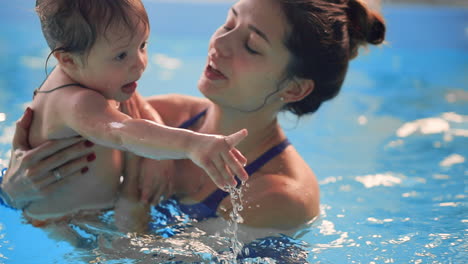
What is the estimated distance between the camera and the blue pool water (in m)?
2.55

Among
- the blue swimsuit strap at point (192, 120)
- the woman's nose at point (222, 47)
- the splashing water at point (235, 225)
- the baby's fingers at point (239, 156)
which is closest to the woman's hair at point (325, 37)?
the woman's nose at point (222, 47)

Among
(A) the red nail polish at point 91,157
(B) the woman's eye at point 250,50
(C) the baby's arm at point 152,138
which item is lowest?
(A) the red nail polish at point 91,157

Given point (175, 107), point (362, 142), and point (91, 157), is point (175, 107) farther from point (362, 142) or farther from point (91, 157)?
point (362, 142)

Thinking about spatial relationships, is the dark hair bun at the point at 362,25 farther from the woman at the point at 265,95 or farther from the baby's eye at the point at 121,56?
the baby's eye at the point at 121,56

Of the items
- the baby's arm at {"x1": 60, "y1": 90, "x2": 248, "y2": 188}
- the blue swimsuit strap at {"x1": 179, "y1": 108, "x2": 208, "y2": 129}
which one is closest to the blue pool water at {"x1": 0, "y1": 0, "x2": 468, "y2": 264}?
the blue swimsuit strap at {"x1": 179, "y1": 108, "x2": 208, "y2": 129}

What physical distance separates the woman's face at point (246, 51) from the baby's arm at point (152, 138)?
1.85ft

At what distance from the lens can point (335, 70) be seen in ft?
8.50

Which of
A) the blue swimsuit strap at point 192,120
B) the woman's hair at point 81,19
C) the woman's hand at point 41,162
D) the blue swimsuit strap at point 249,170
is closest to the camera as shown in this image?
the woman's hair at point 81,19

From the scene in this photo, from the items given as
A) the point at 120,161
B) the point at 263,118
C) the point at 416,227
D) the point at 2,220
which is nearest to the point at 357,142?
the point at 416,227

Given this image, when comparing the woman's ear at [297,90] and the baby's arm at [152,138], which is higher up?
the woman's ear at [297,90]

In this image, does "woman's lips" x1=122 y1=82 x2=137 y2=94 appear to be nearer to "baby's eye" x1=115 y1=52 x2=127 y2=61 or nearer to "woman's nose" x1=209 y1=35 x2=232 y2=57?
"baby's eye" x1=115 y1=52 x2=127 y2=61

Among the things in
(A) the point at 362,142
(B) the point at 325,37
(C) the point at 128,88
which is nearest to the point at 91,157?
(C) the point at 128,88

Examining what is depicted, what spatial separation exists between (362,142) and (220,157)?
2840 mm

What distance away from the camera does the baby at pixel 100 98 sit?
179 centimetres
